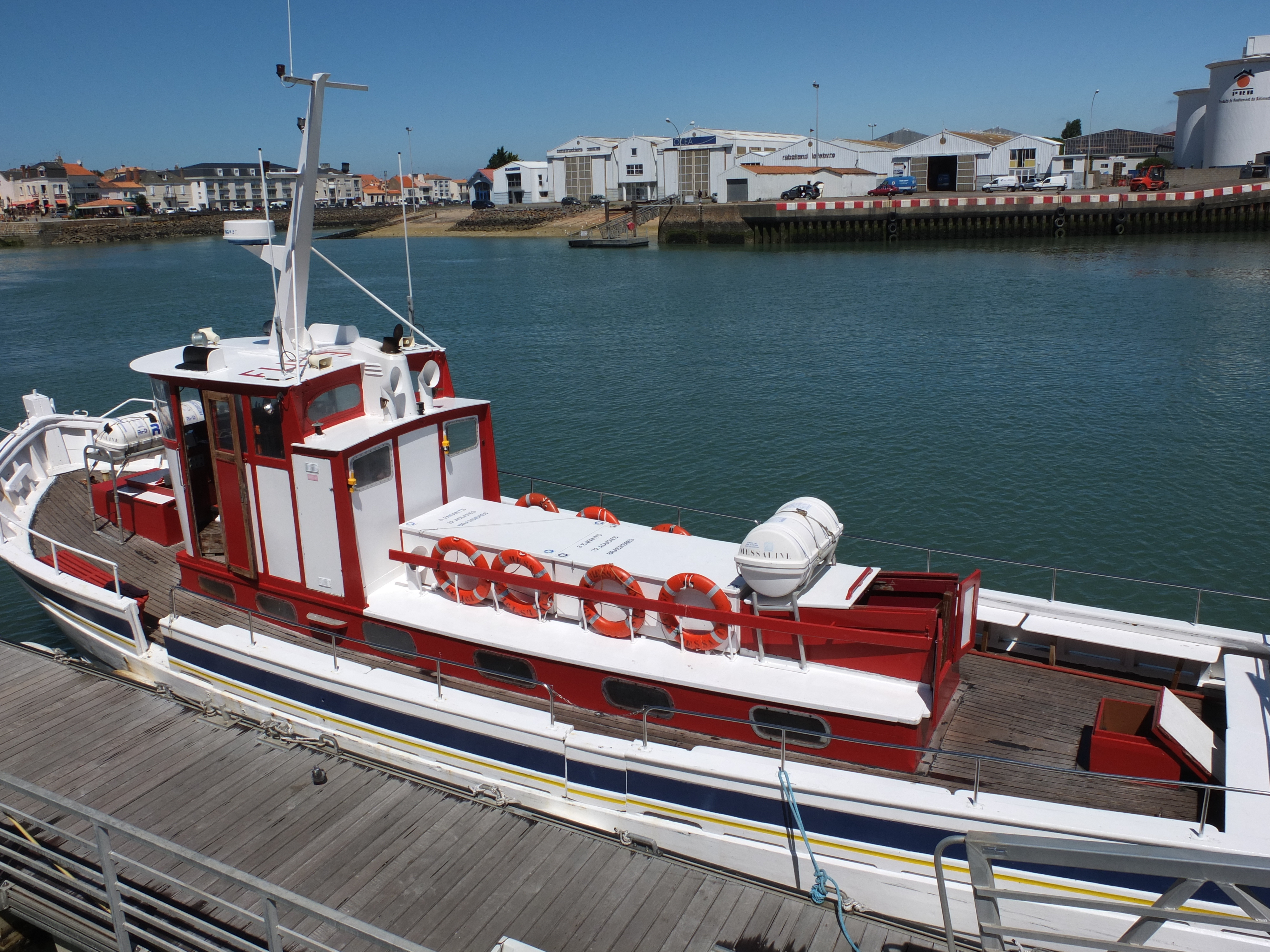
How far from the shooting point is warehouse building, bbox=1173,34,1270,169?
72.3 meters

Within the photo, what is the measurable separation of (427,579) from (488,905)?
3.58 m

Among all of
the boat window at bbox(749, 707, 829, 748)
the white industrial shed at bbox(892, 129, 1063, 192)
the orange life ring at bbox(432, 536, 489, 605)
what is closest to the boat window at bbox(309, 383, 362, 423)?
the orange life ring at bbox(432, 536, 489, 605)

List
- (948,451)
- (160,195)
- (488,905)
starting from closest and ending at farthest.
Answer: (488,905)
(948,451)
(160,195)

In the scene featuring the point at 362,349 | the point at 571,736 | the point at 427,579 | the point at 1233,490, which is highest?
the point at 362,349

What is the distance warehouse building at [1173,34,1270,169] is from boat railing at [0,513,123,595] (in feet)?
297

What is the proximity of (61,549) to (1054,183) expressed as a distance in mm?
84335

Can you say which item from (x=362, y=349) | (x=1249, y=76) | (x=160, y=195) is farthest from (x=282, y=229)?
(x=160, y=195)

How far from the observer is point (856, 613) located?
24.3ft

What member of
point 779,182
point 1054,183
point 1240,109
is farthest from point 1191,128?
point 779,182

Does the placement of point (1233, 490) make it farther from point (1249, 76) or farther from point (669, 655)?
point (1249, 76)

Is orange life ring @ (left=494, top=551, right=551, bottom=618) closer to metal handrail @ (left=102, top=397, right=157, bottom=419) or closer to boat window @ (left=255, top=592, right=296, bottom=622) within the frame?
boat window @ (left=255, top=592, right=296, bottom=622)

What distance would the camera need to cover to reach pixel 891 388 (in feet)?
86.8

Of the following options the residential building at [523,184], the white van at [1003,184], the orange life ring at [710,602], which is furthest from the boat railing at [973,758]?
the residential building at [523,184]

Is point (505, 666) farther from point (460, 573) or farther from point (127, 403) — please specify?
point (127, 403)
